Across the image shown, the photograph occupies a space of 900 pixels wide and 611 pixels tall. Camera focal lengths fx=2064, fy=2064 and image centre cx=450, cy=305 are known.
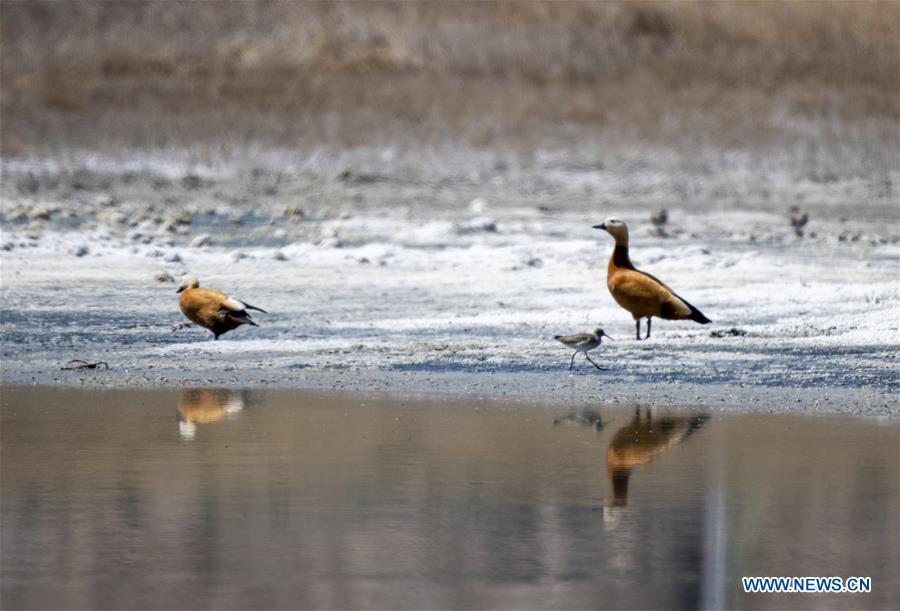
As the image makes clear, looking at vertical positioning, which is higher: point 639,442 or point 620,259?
point 620,259

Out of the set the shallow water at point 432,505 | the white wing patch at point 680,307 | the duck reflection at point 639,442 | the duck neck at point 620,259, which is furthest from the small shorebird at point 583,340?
the duck neck at point 620,259

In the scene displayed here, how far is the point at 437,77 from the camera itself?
103ft

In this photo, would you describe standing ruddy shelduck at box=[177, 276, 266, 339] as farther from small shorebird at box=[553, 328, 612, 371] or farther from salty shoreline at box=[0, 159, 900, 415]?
small shorebird at box=[553, 328, 612, 371]

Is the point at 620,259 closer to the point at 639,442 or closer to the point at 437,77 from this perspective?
the point at 639,442

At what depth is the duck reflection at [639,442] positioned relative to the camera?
697 centimetres

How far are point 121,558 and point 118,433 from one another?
86.1 inches

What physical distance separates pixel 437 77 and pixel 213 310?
2103 cm

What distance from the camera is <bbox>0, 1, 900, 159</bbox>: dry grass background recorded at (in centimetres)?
2836

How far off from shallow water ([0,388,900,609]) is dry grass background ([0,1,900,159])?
1831cm

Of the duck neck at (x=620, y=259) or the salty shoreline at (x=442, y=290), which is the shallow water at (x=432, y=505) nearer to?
the salty shoreline at (x=442, y=290)

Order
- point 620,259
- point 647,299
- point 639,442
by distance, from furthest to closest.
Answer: point 620,259
point 647,299
point 639,442

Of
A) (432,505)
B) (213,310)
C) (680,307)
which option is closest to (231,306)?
(213,310)

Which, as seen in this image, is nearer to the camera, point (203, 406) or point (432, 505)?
point (432, 505)

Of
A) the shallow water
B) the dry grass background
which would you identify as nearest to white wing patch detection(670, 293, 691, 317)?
the shallow water
